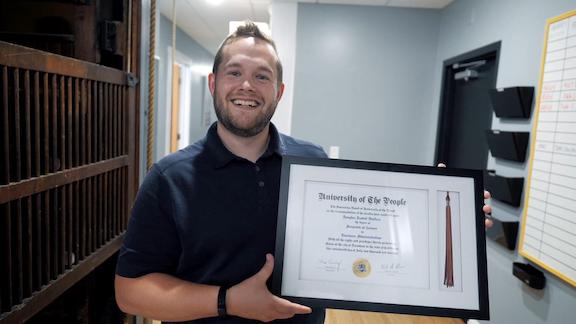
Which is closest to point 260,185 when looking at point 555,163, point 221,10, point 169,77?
point 555,163

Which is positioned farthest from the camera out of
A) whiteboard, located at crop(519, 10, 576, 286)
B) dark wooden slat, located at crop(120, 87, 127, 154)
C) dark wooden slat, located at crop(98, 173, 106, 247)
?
whiteboard, located at crop(519, 10, 576, 286)

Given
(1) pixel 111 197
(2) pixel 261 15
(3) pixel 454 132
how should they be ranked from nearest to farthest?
(1) pixel 111 197 → (3) pixel 454 132 → (2) pixel 261 15

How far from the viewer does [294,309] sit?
0.78 m

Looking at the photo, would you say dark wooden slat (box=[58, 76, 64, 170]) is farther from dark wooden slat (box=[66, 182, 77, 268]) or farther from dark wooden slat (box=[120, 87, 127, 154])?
dark wooden slat (box=[120, 87, 127, 154])

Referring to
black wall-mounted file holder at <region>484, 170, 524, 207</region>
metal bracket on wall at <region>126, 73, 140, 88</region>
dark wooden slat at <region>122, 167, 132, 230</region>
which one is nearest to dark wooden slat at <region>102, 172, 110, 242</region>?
dark wooden slat at <region>122, 167, 132, 230</region>

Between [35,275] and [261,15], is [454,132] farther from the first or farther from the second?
[35,275]

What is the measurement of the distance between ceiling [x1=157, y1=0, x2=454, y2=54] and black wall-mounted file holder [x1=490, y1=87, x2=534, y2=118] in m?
1.28

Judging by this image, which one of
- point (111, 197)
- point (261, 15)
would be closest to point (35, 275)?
point (111, 197)

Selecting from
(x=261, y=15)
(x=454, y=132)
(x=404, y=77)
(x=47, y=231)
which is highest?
(x=261, y=15)

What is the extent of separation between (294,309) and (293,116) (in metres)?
2.63

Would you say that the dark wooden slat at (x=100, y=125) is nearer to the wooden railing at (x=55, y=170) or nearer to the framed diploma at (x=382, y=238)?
the wooden railing at (x=55, y=170)
